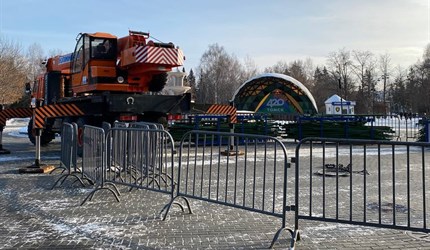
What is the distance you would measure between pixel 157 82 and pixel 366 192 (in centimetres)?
888

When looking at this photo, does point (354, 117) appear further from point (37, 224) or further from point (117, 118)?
point (37, 224)

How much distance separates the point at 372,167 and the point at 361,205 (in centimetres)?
472

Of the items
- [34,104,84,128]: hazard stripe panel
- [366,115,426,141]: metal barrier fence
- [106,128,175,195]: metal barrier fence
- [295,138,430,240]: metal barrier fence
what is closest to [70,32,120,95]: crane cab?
[34,104,84,128]: hazard stripe panel

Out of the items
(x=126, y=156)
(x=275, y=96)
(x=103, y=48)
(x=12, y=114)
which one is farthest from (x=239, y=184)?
(x=275, y=96)

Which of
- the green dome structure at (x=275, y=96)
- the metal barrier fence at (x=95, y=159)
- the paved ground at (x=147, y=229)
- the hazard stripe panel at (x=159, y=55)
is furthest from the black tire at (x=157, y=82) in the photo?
the green dome structure at (x=275, y=96)

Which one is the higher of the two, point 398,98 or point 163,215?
point 398,98

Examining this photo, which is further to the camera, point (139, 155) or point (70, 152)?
point (70, 152)

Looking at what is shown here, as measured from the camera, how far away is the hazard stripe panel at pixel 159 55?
13039 millimetres

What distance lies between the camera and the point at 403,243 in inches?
199

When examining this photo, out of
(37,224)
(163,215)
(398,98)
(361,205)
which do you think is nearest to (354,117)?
(361,205)

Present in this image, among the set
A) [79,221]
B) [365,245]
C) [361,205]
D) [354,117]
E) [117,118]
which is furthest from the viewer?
[354,117]

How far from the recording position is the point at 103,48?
14.2 meters

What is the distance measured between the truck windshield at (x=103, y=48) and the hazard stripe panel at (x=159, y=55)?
154 centimetres

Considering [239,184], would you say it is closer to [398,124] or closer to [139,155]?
[139,155]
